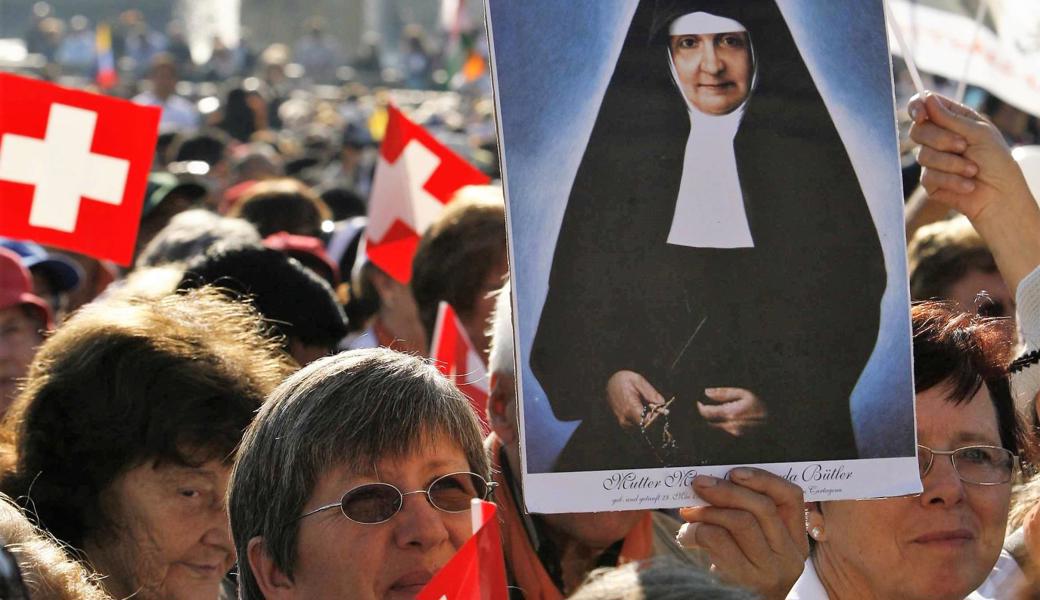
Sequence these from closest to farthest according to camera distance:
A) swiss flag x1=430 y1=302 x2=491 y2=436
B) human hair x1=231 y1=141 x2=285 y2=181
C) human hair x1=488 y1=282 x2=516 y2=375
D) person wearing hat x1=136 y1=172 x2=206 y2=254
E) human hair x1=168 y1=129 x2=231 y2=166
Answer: human hair x1=488 y1=282 x2=516 y2=375, swiss flag x1=430 y1=302 x2=491 y2=436, person wearing hat x1=136 y1=172 x2=206 y2=254, human hair x1=231 y1=141 x2=285 y2=181, human hair x1=168 y1=129 x2=231 y2=166

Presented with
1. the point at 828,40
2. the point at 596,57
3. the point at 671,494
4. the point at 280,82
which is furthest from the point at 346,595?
the point at 280,82

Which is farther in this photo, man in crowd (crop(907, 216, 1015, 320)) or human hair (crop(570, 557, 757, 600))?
man in crowd (crop(907, 216, 1015, 320))

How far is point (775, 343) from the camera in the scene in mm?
2125

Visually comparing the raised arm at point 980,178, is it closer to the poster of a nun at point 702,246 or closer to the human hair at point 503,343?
the poster of a nun at point 702,246

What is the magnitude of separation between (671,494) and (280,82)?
22.2 metres

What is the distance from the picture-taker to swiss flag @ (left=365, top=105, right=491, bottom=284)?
5453mm

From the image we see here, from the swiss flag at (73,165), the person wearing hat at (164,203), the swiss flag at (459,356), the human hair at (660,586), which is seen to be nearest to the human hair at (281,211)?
the person wearing hat at (164,203)

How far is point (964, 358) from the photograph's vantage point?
2.86 meters

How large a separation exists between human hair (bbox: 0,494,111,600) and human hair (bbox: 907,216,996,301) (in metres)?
2.97

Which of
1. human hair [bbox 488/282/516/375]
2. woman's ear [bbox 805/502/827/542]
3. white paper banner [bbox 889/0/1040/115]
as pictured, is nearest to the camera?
Result: woman's ear [bbox 805/502/827/542]

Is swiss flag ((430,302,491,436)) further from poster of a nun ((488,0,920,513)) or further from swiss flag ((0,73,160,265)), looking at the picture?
poster of a nun ((488,0,920,513))

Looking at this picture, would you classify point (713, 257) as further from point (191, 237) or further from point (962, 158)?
point (191, 237)


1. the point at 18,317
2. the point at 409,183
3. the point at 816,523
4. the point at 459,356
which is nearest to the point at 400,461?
the point at 816,523

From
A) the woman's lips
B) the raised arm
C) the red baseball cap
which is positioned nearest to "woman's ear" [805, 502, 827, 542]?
the woman's lips
